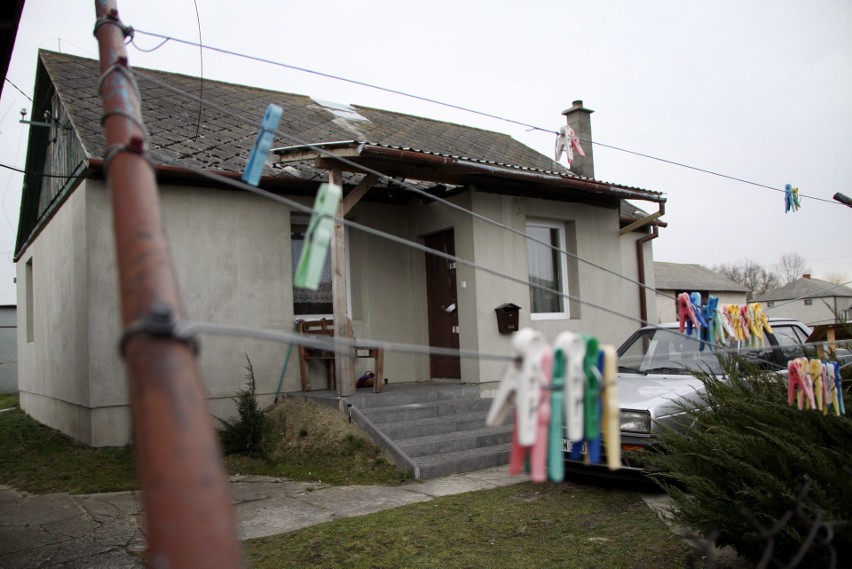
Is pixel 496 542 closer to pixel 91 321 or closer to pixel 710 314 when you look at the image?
pixel 710 314

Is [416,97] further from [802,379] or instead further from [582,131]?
[582,131]

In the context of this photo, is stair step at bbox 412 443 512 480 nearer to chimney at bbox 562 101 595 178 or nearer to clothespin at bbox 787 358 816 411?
clothespin at bbox 787 358 816 411

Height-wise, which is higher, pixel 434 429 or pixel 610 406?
pixel 610 406

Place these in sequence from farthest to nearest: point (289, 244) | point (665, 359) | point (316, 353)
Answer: point (289, 244), point (316, 353), point (665, 359)

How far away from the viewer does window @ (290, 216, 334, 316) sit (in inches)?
408

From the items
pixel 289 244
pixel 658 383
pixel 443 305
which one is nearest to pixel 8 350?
pixel 289 244

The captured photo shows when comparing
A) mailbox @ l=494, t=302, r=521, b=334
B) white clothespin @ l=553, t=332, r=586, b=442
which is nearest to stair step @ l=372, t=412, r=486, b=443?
mailbox @ l=494, t=302, r=521, b=334

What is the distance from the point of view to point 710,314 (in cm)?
366

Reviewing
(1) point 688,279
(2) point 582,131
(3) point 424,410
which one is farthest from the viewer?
(1) point 688,279

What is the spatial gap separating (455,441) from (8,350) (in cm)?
2027

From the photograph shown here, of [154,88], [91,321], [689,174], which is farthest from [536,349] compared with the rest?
[154,88]

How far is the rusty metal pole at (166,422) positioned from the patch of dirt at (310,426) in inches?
269

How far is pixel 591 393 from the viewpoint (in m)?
1.64

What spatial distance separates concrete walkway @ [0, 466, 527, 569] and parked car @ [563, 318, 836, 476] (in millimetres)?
1347
